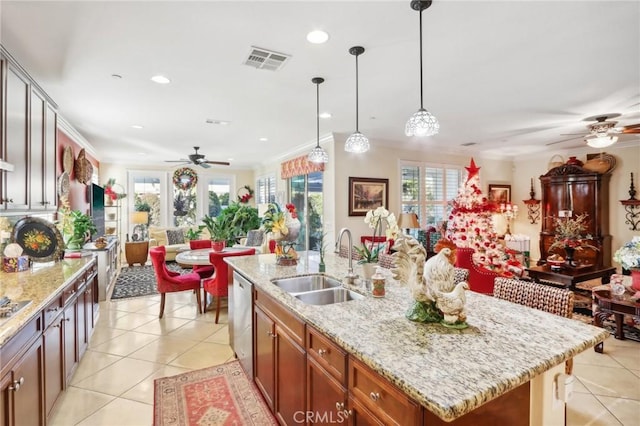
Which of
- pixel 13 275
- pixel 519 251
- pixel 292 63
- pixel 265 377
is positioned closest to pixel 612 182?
pixel 519 251

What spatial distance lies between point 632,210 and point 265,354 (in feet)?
24.1

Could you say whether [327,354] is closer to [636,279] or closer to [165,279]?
[165,279]

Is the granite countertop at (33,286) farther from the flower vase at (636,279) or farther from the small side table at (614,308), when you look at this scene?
the flower vase at (636,279)

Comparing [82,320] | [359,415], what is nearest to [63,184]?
[82,320]

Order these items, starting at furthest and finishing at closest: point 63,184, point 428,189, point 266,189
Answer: point 266,189, point 428,189, point 63,184

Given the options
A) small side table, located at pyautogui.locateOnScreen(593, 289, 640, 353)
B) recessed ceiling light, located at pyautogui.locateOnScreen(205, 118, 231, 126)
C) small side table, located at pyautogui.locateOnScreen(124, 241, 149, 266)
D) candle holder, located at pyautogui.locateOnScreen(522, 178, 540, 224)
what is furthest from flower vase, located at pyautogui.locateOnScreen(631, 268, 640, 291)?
small side table, located at pyautogui.locateOnScreen(124, 241, 149, 266)

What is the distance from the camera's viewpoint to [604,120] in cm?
448

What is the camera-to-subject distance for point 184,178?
8914 millimetres

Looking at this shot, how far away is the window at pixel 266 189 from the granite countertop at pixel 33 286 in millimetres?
5599

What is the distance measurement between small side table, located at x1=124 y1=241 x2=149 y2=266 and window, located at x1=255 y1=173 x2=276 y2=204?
3.24m

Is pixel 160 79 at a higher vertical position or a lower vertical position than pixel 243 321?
higher

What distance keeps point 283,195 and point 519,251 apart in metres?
5.50

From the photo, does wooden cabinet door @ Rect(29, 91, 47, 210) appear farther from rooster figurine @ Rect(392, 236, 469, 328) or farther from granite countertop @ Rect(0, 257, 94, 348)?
rooster figurine @ Rect(392, 236, 469, 328)

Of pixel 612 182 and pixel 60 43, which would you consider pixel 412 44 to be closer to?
pixel 60 43
